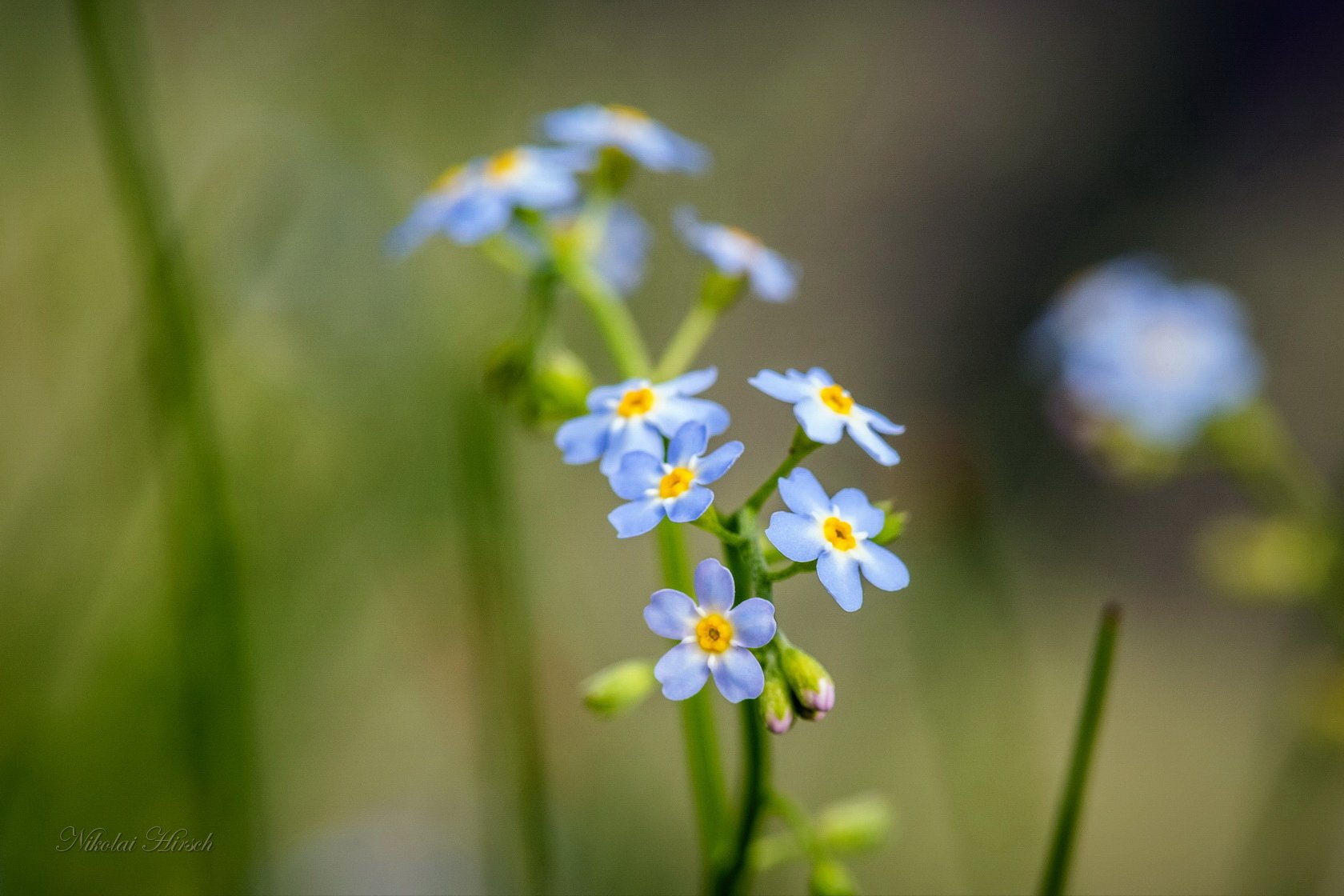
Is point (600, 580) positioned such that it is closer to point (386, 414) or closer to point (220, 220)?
point (386, 414)

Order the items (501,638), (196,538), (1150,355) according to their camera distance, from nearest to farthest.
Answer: (196,538)
(501,638)
(1150,355)

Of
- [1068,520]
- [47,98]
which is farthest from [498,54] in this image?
[1068,520]

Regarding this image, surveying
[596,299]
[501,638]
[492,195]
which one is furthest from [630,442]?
[501,638]

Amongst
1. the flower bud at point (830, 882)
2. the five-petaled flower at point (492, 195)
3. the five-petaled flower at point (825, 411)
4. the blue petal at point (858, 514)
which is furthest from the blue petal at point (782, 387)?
the flower bud at point (830, 882)

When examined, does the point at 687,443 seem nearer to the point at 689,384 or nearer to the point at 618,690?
the point at 689,384

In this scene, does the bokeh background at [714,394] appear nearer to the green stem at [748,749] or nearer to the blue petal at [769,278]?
the blue petal at [769,278]

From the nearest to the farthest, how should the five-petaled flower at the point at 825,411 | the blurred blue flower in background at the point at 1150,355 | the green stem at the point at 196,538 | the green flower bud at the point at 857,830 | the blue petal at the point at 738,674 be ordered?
the blue petal at the point at 738,674 → the five-petaled flower at the point at 825,411 → the green flower bud at the point at 857,830 → the green stem at the point at 196,538 → the blurred blue flower in background at the point at 1150,355
